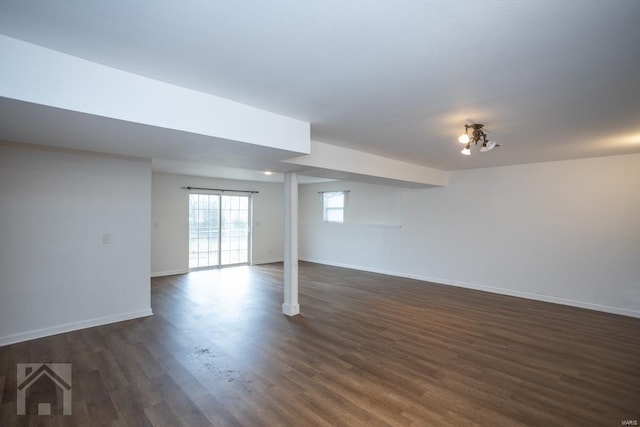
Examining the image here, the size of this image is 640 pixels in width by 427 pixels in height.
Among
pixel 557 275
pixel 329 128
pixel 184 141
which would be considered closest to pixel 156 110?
pixel 184 141

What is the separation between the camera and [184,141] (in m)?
2.52

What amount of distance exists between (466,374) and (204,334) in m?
2.89

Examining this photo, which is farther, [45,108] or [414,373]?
[414,373]

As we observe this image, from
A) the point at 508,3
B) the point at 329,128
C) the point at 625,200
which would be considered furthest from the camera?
the point at 625,200

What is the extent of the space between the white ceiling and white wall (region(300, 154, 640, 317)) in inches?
93.2

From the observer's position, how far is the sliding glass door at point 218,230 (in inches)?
299

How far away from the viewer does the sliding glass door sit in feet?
24.9

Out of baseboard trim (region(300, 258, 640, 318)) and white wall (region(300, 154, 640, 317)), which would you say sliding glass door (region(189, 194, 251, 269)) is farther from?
white wall (region(300, 154, 640, 317))

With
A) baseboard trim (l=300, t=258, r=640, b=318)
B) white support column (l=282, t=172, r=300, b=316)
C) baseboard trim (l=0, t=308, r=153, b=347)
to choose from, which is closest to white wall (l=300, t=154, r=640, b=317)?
baseboard trim (l=300, t=258, r=640, b=318)

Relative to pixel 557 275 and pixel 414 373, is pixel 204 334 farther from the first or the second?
pixel 557 275

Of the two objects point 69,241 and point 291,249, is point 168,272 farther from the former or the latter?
point 291,249

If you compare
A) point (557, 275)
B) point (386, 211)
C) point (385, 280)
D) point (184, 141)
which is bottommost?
point (385, 280)

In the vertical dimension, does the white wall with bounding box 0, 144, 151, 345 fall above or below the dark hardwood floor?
above

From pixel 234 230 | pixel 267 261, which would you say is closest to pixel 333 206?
pixel 267 261
